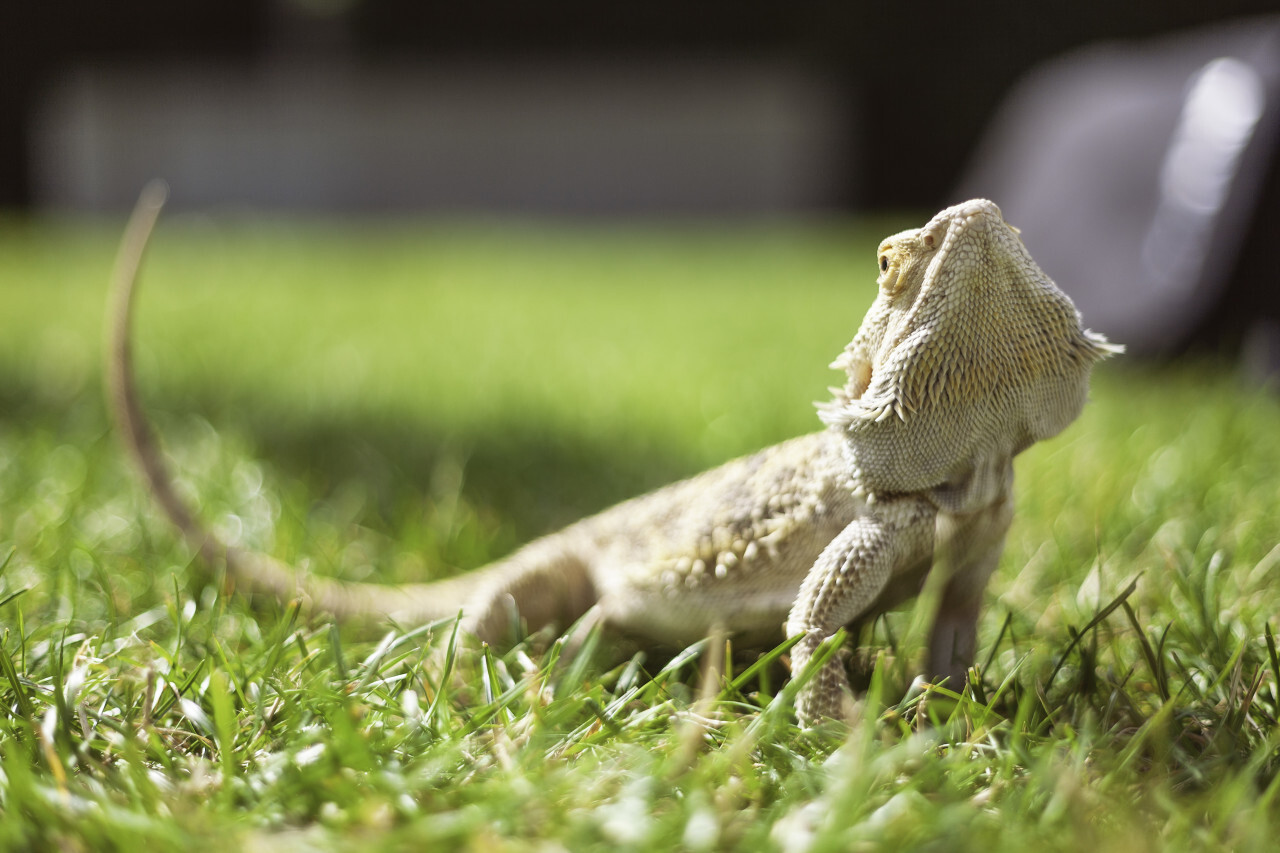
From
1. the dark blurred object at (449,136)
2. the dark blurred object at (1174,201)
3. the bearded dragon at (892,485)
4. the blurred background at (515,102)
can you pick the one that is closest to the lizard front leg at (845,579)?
the bearded dragon at (892,485)

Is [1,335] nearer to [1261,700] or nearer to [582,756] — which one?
[582,756]

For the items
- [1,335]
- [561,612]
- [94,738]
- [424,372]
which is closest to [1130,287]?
[424,372]

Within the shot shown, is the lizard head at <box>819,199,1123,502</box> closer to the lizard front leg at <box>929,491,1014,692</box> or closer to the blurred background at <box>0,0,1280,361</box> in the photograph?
the lizard front leg at <box>929,491,1014,692</box>

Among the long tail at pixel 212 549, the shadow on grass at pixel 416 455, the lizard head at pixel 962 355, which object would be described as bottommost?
the shadow on grass at pixel 416 455

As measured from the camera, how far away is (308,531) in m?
2.31

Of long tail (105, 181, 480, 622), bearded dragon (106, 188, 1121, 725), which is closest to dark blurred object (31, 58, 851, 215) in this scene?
long tail (105, 181, 480, 622)

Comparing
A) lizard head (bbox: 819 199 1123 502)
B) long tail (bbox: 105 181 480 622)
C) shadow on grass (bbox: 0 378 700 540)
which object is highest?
lizard head (bbox: 819 199 1123 502)

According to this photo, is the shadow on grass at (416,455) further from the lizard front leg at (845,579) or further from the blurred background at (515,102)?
the blurred background at (515,102)

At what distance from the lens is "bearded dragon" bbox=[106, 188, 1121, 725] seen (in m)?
1.31

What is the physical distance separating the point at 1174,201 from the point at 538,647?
341cm

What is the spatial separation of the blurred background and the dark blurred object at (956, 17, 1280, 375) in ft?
26.5

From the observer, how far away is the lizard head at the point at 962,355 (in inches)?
51.1

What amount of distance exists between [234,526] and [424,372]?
5.85ft

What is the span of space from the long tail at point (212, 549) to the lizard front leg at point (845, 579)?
2.65 ft
